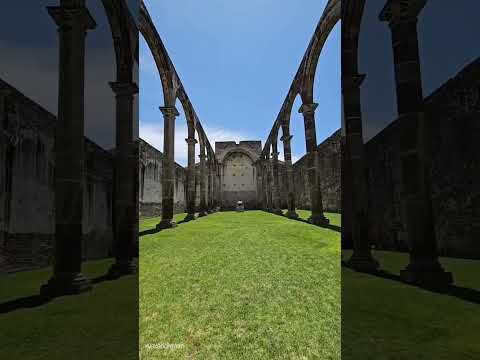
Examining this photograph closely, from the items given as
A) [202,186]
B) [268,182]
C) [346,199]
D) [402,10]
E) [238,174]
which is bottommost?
[346,199]

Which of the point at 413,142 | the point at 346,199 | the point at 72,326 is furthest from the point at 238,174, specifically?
the point at 72,326

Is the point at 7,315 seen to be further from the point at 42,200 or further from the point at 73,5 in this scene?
the point at 73,5

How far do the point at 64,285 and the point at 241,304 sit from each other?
234 centimetres

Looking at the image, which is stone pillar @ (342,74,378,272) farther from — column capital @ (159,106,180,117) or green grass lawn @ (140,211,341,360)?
column capital @ (159,106,180,117)

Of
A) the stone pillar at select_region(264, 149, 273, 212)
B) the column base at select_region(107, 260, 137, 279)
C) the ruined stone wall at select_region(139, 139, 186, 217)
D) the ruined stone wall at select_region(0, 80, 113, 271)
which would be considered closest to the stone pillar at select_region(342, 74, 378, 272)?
the column base at select_region(107, 260, 137, 279)

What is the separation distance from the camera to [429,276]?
3553 mm

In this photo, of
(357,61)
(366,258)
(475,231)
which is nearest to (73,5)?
(357,61)

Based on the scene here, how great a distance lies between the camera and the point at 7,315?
2.78 m

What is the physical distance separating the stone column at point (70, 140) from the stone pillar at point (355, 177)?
4.23 meters

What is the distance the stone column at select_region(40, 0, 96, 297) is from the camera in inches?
151

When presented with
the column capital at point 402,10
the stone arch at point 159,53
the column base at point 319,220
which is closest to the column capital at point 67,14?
the column capital at point 402,10

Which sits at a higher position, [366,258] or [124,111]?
[124,111]

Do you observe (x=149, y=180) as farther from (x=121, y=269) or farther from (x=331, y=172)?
(x=121, y=269)

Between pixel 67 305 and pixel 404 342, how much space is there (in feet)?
11.1
